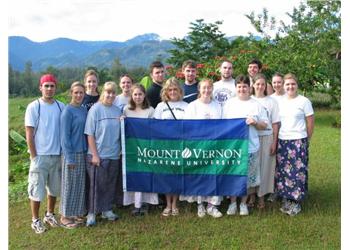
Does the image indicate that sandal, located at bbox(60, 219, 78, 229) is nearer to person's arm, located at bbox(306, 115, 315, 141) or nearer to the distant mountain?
person's arm, located at bbox(306, 115, 315, 141)

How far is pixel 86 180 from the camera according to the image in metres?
4.95

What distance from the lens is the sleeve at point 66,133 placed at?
15.2 feet

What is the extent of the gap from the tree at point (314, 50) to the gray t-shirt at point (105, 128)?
9.52 metres

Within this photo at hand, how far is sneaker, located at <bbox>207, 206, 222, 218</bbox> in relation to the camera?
5121 mm

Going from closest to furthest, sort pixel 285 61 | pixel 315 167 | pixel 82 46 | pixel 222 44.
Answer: pixel 315 167, pixel 285 61, pixel 222 44, pixel 82 46

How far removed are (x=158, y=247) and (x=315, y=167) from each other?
4485 mm

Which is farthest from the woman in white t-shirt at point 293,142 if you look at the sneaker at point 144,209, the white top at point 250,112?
the sneaker at point 144,209

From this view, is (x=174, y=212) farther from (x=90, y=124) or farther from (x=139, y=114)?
(x=90, y=124)

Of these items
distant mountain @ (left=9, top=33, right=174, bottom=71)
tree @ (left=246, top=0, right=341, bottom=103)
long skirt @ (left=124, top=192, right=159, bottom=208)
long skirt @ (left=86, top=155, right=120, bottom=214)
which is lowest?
long skirt @ (left=124, top=192, right=159, bottom=208)

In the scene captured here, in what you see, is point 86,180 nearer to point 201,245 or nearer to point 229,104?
point 201,245

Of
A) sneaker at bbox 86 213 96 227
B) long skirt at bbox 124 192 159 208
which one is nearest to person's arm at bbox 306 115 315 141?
long skirt at bbox 124 192 159 208

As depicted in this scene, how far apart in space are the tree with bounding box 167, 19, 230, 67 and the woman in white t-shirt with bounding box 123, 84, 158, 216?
82.8 feet

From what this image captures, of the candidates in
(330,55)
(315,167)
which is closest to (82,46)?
(330,55)

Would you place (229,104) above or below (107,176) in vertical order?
above
